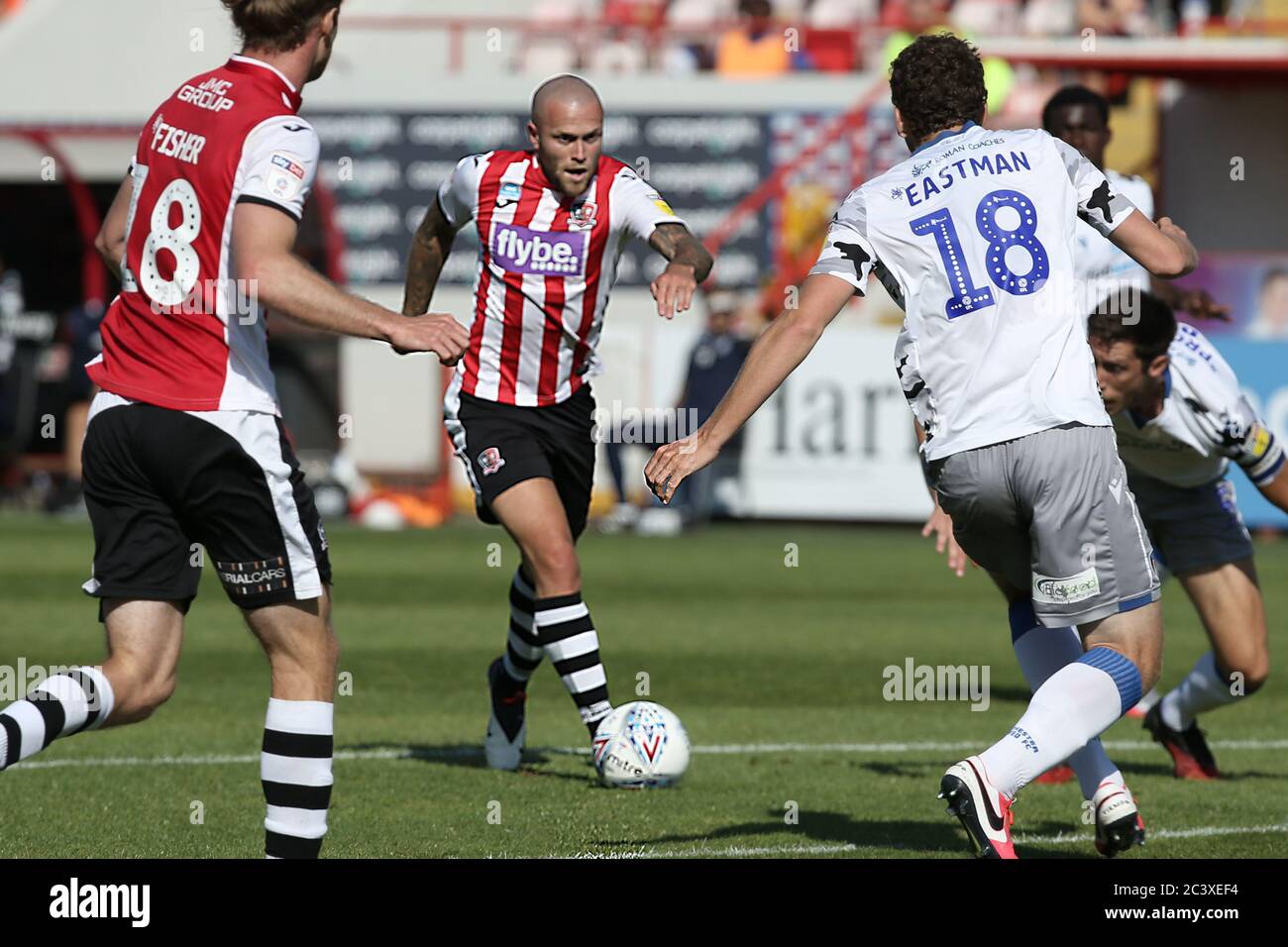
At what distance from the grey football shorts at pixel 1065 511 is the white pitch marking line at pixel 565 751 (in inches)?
109

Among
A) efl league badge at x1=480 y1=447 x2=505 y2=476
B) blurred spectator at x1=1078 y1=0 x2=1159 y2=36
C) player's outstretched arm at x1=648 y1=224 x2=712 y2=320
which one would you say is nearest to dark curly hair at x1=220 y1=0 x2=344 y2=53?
player's outstretched arm at x1=648 y1=224 x2=712 y2=320

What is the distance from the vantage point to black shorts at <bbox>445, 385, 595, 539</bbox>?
7441 millimetres

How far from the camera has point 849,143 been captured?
22.8 metres

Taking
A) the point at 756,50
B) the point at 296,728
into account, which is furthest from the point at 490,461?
the point at 756,50

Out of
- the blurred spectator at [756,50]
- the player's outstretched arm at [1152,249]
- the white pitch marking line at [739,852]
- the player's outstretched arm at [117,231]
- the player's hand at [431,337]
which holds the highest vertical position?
the blurred spectator at [756,50]

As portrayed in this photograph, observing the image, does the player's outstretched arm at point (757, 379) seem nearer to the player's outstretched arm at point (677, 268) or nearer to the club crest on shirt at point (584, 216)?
the player's outstretched arm at point (677, 268)

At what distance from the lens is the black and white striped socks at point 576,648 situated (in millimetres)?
7359

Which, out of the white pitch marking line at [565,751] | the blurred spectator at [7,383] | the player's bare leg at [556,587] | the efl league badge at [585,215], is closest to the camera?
the player's bare leg at [556,587]

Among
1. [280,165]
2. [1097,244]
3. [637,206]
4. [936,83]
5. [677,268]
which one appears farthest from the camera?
[1097,244]

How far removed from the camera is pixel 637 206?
287 inches

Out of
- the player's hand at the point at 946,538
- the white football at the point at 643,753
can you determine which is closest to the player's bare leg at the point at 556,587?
the white football at the point at 643,753

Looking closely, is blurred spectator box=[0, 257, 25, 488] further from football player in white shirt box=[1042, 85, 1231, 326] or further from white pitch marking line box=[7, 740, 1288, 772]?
football player in white shirt box=[1042, 85, 1231, 326]

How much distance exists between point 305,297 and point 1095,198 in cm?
223

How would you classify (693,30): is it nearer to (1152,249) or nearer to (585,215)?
(585,215)
